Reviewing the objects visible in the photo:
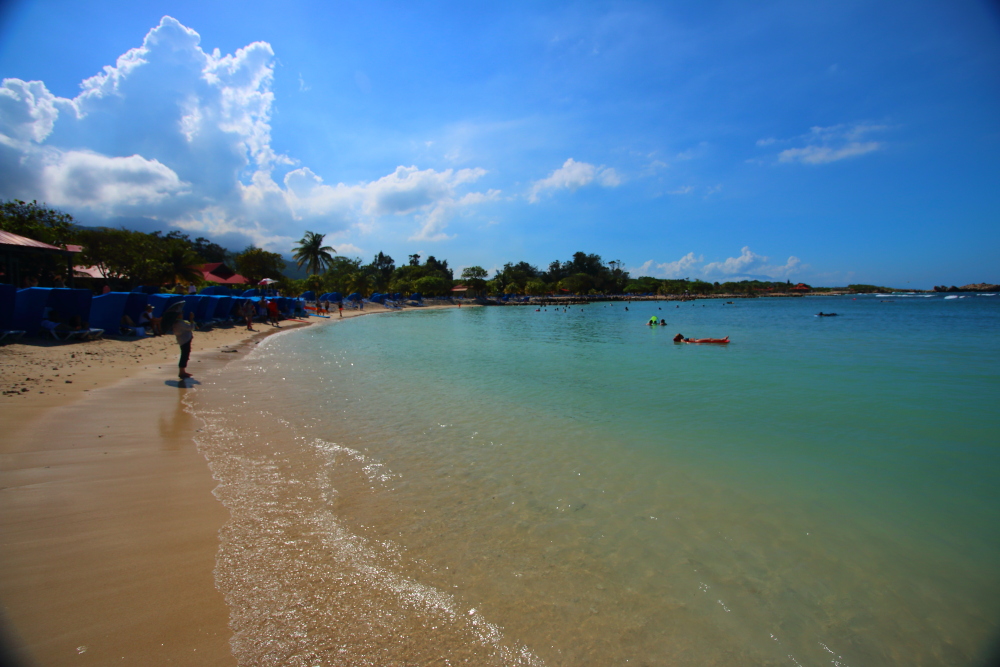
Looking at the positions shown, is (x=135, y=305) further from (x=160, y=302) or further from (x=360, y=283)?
(x=360, y=283)

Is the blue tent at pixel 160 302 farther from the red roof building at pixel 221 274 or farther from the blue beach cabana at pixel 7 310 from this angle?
the red roof building at pixel 221 274

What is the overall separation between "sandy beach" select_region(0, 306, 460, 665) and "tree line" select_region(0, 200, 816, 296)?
983 inches

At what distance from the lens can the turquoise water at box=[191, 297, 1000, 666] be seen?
277 cm

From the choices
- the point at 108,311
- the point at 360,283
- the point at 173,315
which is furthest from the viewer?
the point at 360,283

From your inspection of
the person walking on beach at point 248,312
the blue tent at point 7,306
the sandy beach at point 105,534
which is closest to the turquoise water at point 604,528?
the sandy beach at point 105,534

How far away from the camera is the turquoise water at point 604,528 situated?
9.09 feet

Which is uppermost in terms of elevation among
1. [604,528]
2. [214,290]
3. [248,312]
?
[214,290]

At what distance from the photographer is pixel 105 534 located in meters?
3.44

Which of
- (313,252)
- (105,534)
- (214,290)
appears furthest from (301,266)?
(105,534)

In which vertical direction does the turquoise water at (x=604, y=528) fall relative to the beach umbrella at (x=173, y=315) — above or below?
below

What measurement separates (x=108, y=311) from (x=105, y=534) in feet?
51.9

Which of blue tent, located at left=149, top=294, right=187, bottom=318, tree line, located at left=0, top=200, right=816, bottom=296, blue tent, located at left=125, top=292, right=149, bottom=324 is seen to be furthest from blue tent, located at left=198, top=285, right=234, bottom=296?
blue tent, located at left=125, top=292, right=149, bottom=324

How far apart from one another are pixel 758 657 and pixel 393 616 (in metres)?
2.41

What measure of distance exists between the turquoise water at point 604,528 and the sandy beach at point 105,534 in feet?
0.88
